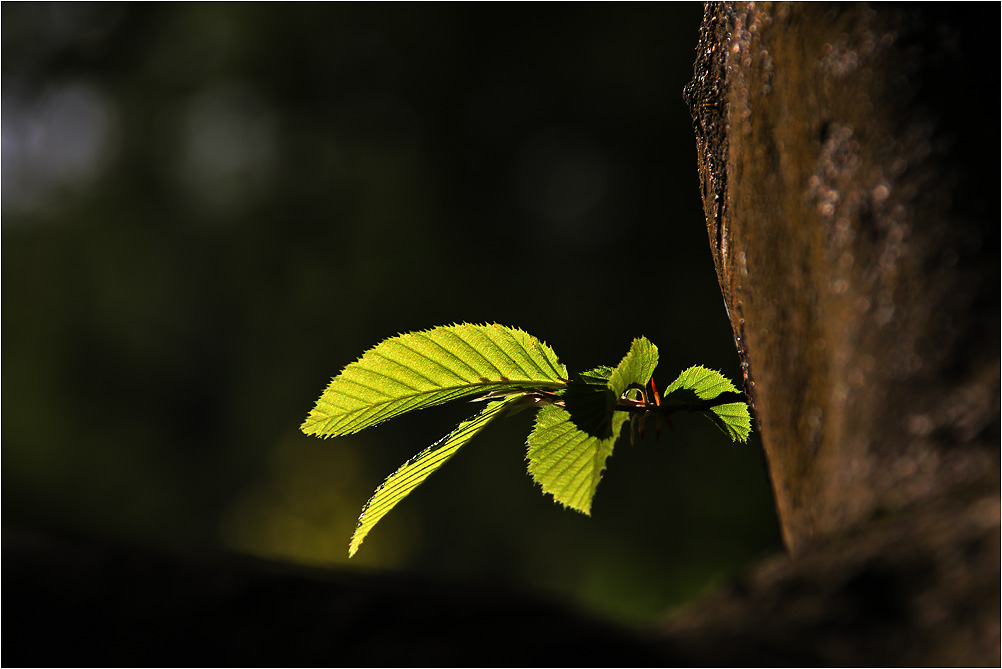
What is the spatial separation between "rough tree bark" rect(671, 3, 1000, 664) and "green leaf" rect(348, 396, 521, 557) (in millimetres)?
183

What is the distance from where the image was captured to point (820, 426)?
0.39 m

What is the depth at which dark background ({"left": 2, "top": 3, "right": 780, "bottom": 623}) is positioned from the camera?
5379 mm

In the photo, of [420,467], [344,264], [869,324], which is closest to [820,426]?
[869,324]

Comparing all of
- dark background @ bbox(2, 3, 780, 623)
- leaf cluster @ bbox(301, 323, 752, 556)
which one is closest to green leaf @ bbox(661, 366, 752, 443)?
leaf cluster @ bbox(301, 323, 752, 556)

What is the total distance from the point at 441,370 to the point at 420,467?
3.1 inches

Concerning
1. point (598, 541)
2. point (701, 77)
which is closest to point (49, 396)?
point (598, 541)

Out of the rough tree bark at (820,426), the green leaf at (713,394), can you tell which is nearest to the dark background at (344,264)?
the green leaf at (713,394)

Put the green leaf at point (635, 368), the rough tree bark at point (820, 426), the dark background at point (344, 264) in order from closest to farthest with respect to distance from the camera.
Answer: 1. the rough tree bark at point (820, 426)
2. the green leaf at point (635, 368)
3. the dark background at point (344, 264)

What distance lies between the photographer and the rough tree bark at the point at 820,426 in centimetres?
25

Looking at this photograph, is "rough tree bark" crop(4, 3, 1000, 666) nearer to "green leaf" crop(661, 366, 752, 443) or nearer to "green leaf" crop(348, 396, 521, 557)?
"green leaf" crop(661, 366, 752, 443)

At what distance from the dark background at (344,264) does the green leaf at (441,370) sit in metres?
4.29

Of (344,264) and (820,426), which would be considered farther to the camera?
(344,264)

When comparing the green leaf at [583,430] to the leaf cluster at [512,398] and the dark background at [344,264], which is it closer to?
the leaf cluster at [512,398]

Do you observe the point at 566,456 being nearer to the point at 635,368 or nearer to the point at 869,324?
the point at 635,368
